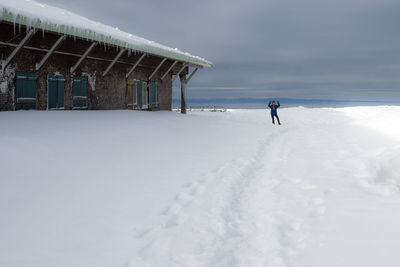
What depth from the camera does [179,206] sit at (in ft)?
14.8

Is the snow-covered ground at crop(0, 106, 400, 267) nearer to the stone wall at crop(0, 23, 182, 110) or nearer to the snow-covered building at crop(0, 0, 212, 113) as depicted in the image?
the snow-covered building at crop(0, 0, 212, 113)

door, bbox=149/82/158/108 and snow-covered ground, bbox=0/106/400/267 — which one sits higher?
door, bbox=149/82/158/108

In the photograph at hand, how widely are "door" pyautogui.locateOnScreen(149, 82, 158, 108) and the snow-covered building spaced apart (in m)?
0.06

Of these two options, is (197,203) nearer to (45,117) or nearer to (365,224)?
(365,224)

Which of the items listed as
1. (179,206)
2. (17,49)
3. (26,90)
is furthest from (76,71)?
(179,206)

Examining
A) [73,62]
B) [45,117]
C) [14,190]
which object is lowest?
[14,190]

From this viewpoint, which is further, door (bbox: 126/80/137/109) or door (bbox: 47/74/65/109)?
door (bbox: 126/80/137/109)

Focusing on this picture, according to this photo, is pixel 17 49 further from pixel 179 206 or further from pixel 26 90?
pixel 179 206

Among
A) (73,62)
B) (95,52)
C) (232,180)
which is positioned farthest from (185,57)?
(232,180)

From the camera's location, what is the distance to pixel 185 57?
1602 cm

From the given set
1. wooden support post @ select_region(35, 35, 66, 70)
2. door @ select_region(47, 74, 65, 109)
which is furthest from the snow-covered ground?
door @ select_region(47, 74, 65, 109)

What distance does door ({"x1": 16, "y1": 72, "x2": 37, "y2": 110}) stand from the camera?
10.5 m

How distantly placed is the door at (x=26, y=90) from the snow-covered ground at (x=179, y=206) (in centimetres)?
260

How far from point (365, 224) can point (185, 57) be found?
44.1 feet
